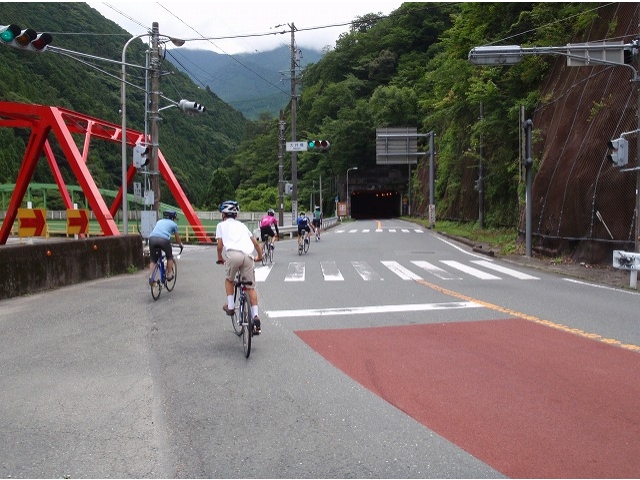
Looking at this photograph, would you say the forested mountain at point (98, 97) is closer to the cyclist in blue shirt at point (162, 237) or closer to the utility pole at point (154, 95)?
the utility pole at point (154, 95)

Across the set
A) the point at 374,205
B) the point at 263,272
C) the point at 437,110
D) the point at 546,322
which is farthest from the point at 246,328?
the point at 374,205

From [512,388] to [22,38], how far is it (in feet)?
35.9

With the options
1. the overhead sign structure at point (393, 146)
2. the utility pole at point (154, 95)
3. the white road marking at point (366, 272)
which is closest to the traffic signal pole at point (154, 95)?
the utility pole at point (154, 95)

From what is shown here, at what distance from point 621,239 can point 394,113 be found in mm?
63336

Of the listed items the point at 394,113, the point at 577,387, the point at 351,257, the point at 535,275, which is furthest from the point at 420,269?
the point at 394,113

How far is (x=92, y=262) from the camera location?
1609cm

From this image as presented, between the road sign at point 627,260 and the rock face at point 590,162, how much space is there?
1572 millimetres

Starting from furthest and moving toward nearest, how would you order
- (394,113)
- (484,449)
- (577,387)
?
(394,113)
(577,387)
(484,449)

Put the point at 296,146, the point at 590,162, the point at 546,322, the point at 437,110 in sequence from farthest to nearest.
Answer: the point at 437,110, the point at 296,146, the point at 590,162, the point at 546,322

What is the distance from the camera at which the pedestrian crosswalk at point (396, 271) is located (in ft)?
50.9

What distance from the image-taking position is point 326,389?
19.0ft

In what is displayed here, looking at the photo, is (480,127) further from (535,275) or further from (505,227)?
(535,275)

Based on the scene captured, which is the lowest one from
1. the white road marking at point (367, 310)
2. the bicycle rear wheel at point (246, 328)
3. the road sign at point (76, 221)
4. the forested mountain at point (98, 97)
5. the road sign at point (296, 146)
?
the white road marking at point (367, 310)

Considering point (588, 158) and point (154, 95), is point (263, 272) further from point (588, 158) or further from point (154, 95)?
point (588, 158)
